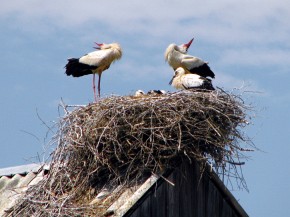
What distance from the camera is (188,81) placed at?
10898 millimetres

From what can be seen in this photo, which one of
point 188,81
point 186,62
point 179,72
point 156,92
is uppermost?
point 186,62

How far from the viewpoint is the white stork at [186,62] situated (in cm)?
1206

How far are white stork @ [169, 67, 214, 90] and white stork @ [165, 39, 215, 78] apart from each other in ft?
1.76

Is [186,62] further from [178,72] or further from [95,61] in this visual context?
[95,61]

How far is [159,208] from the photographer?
8461mm

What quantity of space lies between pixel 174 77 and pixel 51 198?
336 centimetres

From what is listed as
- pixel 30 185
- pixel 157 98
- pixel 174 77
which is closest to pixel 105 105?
pixel 157 98

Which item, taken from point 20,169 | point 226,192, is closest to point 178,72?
point 20,169

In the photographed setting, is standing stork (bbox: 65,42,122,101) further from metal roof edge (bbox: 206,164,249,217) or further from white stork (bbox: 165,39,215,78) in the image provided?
metal roof edge (bbox: 206,164,249,217)

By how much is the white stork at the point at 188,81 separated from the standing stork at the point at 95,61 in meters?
0.98

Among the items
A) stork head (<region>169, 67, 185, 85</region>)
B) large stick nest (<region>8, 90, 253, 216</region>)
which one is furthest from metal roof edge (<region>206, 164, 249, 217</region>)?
stork head (<region>169, 67, 185, 85</region>)

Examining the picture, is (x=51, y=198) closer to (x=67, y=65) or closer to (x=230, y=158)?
(x=230, y=158)

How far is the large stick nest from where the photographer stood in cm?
875

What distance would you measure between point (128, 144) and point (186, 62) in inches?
136
